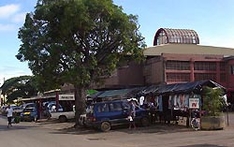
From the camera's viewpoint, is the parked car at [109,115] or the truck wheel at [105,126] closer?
the truck wheel at [105,126]

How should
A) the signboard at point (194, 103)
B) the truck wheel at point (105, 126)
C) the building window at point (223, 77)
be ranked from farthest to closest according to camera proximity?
the building window at point (223, 77)
the truck wheel at point (105, 126)
the signboard at point (194, 103)

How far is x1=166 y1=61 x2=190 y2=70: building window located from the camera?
173 ft

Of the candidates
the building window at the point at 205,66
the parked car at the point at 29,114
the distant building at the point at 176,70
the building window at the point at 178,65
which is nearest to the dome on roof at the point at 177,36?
the distant building at the point at 176,70

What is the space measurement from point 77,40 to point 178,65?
2370 cm

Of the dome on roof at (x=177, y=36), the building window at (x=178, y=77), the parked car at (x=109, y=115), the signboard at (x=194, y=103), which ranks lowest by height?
the parked car at (x=109, y=115)

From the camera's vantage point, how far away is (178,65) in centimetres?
5328

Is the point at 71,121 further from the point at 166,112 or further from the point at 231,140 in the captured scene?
the point at 231,140

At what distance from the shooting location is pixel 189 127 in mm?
24672

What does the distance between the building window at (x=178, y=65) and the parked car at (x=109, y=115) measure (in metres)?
26.0

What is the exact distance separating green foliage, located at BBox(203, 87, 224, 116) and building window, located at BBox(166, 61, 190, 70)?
29118 mm

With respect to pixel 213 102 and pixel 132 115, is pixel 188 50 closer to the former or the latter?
pixel 132 115

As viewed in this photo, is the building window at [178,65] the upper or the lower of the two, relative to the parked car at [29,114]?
upper

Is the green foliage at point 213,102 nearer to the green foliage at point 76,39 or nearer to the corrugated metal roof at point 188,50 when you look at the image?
the green foliage at point 76,39

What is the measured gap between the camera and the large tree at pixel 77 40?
101 ft
